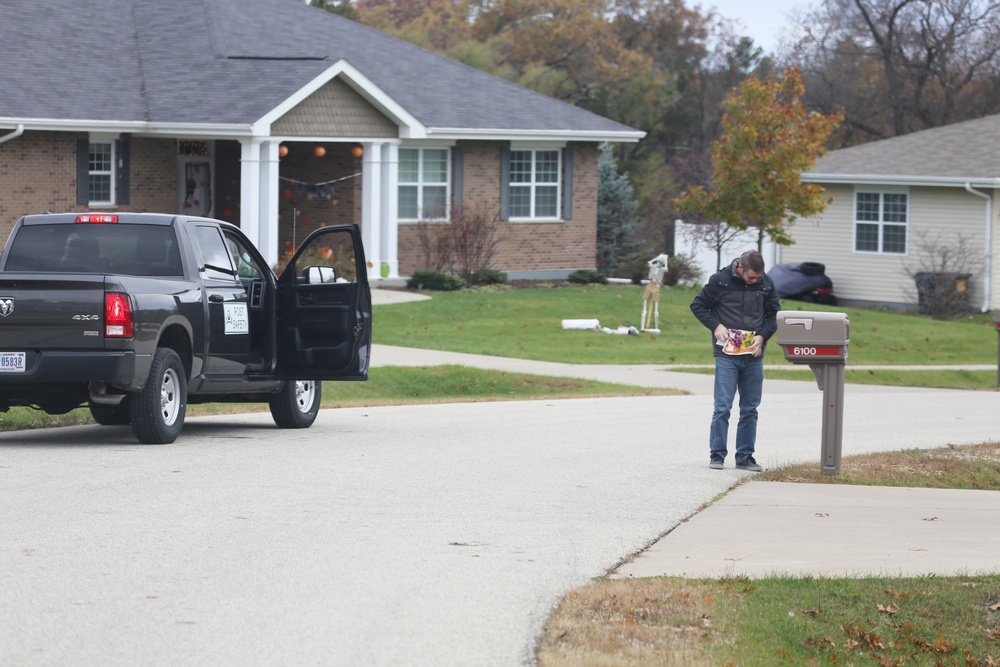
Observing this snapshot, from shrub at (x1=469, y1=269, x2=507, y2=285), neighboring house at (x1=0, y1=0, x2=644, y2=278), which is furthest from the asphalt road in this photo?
shrub at (x1=469, y1=269, x2=507, y2=285)

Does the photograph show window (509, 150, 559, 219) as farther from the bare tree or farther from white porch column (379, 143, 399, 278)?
the bare tree

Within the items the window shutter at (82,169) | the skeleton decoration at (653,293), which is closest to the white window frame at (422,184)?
the skeleton decoration at (653,293)

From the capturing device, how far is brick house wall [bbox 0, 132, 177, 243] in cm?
2872

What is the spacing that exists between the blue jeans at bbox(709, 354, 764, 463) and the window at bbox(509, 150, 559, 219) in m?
23.7

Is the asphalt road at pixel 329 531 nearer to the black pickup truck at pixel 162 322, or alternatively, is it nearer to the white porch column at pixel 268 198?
the black pickup truck at pixel 162 322

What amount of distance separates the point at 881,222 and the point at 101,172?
19071mm

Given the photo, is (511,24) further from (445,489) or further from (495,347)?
(445,489)

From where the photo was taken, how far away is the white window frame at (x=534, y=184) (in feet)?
115

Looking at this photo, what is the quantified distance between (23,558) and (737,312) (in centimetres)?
578

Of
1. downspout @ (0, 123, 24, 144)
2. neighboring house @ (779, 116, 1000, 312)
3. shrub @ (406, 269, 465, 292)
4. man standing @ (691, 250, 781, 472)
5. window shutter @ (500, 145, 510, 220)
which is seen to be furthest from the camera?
neighboring house @ (779, 116, 1000, 312)

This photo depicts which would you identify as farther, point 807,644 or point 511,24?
point 511,24

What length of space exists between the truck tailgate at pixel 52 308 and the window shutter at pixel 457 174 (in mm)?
22569

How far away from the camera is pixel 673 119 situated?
67625 mm

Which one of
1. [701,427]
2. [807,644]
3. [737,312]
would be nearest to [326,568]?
[807,644]
